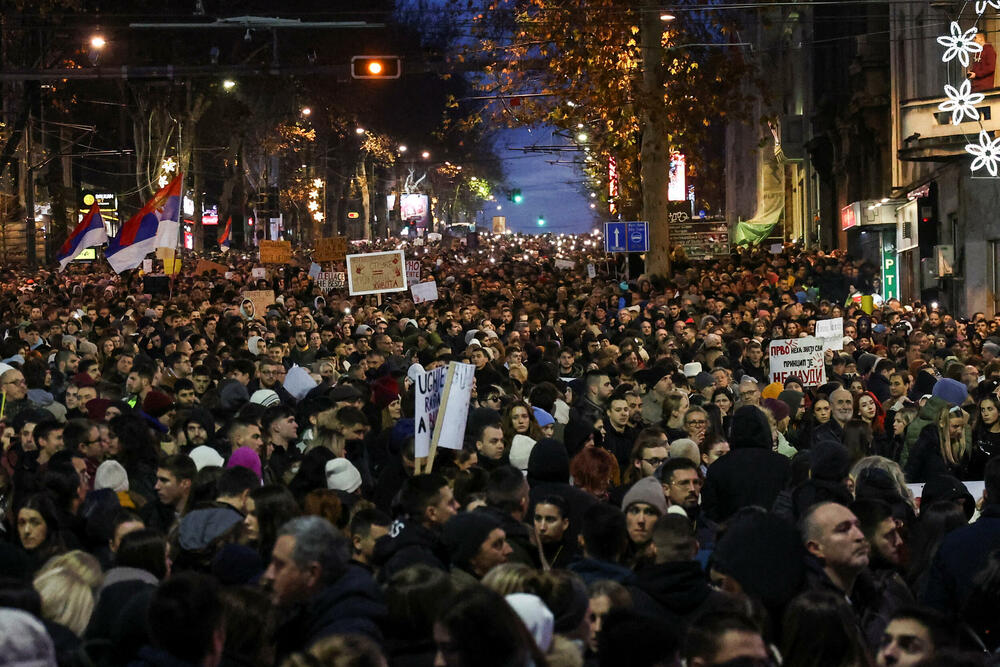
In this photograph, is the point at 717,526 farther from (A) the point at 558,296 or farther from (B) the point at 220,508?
(A) the point at 558,296

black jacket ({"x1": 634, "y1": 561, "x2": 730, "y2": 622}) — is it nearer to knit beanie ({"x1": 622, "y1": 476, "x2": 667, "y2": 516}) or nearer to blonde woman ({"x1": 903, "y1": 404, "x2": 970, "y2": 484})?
knit beanie ({"x1": 622, "y1": 476, "x2": 667, "y2": 516})

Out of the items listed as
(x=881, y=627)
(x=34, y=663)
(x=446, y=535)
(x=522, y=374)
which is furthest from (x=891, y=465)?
(x=522, y=374)

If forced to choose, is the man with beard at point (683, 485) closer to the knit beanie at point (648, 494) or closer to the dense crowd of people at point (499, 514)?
the dense crowd of people at point (499, 514)

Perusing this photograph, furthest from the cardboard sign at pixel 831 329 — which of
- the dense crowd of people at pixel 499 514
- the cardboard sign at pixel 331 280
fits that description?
the cardboard sign at pixel 331 280

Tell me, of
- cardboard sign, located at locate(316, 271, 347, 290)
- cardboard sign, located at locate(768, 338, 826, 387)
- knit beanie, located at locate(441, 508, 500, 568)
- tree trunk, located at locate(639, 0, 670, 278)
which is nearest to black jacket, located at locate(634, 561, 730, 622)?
knit beanie, located at locate(441, 508, 500, 568)

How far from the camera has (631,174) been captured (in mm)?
41938

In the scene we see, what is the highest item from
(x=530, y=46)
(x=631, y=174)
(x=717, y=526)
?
(x=530, y=46)

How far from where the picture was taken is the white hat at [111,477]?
26.8 feet

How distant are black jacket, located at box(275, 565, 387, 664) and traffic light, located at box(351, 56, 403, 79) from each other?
57.1ft

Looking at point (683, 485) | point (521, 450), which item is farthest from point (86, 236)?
Result: point (683, 485)

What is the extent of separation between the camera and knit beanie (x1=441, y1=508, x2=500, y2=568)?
5.83 meters

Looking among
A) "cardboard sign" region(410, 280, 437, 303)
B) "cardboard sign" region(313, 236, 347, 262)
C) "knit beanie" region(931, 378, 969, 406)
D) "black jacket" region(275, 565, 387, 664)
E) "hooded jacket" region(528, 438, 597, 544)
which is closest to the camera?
"black jacket" region(275, 565, 387, 664)

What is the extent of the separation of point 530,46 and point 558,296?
9.00 m

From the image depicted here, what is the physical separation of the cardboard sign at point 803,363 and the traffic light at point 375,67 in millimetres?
9866
